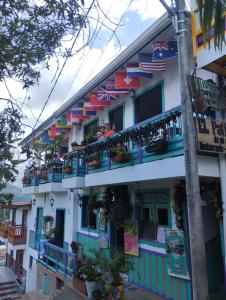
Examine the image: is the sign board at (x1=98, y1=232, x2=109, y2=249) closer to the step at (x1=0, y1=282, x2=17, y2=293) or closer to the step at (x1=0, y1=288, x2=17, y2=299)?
the step at (x1=0, y1=288, x2=17, y2=299)

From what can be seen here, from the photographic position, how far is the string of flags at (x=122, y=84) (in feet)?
26.0

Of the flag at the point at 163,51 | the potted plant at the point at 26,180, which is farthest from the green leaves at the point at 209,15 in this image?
the potted plant at the point at 26,180

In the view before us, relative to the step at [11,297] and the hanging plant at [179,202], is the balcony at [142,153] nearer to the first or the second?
the hanging plant at [179,202]

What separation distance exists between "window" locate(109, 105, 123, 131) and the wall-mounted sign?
202 inches

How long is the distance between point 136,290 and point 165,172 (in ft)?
14.2

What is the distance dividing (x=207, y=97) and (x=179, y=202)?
9.75ft

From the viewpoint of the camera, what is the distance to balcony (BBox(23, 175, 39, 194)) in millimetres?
16830

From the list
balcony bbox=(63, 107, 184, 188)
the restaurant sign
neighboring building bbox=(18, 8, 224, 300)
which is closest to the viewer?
the restaurant sign

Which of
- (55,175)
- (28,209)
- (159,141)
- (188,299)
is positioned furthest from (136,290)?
(28,209)

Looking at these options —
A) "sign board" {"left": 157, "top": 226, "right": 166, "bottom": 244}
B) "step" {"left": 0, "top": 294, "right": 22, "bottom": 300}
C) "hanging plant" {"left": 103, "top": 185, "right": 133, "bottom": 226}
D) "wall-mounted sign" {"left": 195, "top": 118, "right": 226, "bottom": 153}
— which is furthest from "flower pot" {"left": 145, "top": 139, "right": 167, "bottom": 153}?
"step" {"left": 0, "top": 294, "right": 22, "bottom": 300}

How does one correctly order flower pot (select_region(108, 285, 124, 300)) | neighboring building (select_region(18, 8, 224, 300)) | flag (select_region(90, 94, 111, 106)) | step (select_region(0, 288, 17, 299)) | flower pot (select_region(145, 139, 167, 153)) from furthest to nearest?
step (select_region(0, 288, 17, 299)), flag (select_region(90, 94, 111, 106)), flower pot (select_region(108, 285, 124, 300)), neighboring building (select_region(18, 8, 224, 300)), flower pot (select_region(145, 139, 167, 153))

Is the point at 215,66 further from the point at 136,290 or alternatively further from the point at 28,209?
the point at 28,209

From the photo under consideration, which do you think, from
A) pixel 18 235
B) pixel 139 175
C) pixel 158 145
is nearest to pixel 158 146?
pixel 158 145

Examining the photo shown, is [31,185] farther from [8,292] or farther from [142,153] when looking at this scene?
[142,153]
